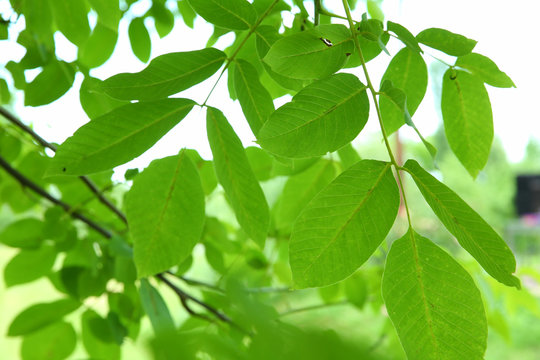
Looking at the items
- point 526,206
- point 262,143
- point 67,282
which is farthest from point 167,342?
point 526,206

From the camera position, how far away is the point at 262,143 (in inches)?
11.2

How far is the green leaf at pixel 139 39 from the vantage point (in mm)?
606

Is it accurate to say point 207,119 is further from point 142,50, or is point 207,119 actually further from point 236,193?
point 142,50

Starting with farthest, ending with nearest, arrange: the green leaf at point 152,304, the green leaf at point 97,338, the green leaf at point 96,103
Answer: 1. the green leaf at point 97,338
2. the green leaf at point 96,103
3. the green leaf at point 152,304

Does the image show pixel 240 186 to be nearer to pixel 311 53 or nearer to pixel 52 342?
pixel 311 53

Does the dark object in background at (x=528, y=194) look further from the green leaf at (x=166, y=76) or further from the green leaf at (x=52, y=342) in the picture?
the green leaf at (x=166, y=76)

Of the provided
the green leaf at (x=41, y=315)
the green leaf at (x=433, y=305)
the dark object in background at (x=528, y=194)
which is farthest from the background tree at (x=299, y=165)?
the dark object in background at (x=528, y=194)

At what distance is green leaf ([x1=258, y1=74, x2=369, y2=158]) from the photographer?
29 cm

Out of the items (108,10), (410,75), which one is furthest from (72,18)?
(410,75)

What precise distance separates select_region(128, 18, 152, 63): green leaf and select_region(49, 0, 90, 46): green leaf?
0.35ft

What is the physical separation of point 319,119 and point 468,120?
0.50 ft

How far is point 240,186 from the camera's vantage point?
348 mm

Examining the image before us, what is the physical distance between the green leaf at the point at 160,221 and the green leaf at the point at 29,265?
34cm

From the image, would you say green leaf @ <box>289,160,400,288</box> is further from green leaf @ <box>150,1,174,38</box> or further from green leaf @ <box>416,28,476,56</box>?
green leaf @ <box>150,1,174,38</box>
